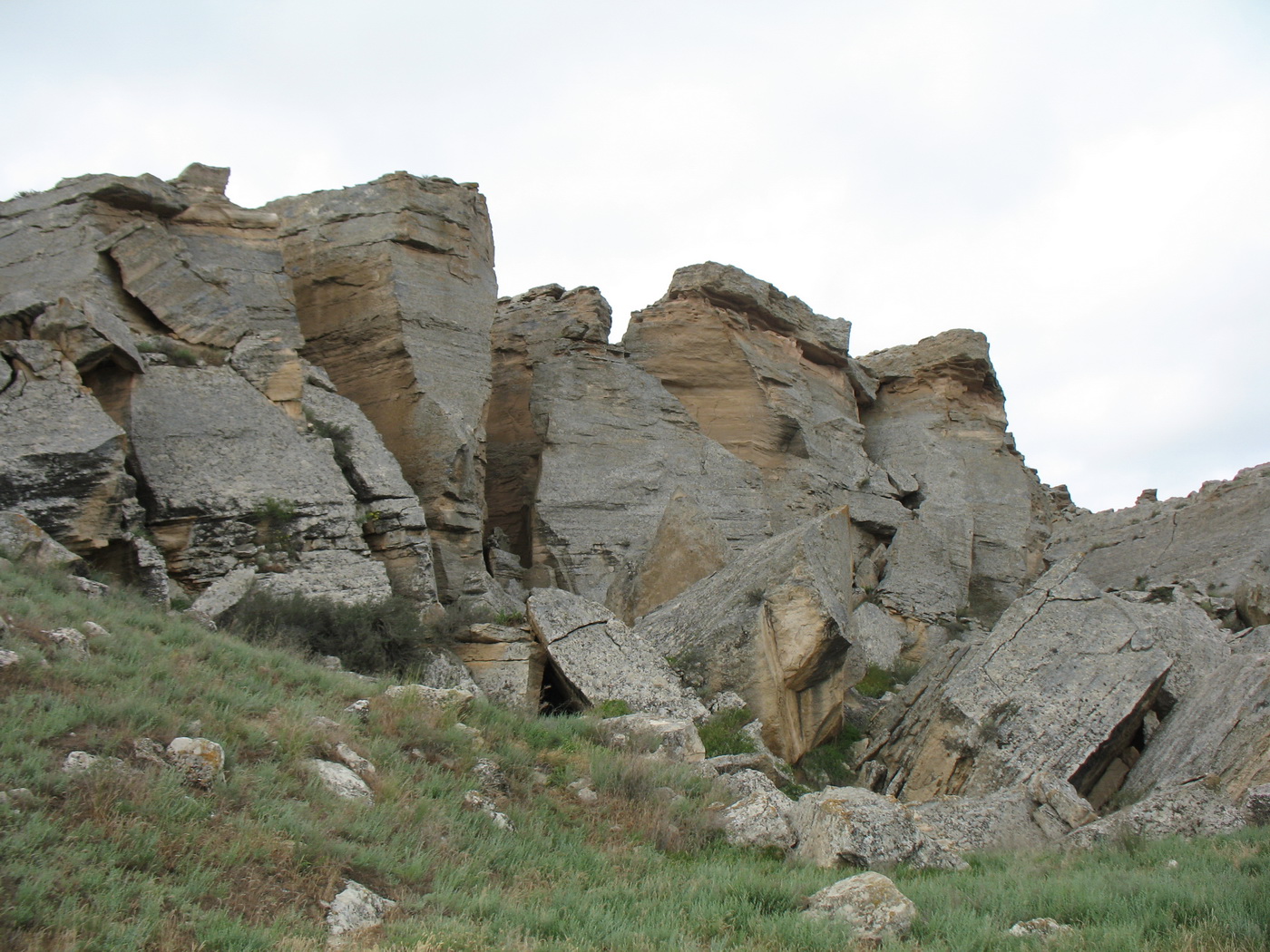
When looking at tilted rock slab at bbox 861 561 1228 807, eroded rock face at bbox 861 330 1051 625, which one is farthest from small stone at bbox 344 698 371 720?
eroded rock face at bbox 861 330 1051 625

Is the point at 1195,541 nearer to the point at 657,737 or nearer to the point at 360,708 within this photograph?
the point at 657,737

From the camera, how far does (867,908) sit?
541 centimetres

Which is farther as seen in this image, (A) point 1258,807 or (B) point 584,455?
(B) point 584,455

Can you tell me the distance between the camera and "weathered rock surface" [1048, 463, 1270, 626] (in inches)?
845

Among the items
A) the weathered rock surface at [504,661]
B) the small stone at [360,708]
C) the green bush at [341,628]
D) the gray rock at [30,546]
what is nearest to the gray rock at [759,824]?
the small stone at [360,708]

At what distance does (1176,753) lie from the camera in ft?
32.0

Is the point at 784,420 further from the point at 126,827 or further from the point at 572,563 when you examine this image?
the point at 126,827

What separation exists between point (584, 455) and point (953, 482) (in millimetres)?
12655

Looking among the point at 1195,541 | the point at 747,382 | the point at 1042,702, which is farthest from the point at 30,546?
the point at 1195,541

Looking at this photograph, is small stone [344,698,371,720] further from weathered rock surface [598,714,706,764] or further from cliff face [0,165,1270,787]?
cliff face [0,165,1270,787]

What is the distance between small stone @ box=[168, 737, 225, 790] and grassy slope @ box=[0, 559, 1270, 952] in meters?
0.12

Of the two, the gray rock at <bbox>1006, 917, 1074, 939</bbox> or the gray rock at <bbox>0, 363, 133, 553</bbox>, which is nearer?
the gray rock at <bbox>1006, 917, 1074, 939</bbox>

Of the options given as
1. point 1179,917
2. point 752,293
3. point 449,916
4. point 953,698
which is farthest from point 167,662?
point 752,293

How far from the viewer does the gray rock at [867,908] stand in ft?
17.2
